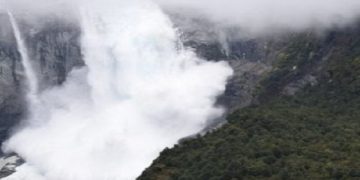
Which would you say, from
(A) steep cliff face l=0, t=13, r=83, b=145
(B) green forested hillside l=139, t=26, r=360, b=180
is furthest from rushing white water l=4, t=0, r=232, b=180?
(B) green forested hillside l=139, t=26, r=360, b=180

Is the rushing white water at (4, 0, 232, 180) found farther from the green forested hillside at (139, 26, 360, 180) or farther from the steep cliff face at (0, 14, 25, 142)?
the green forested hillside at (139, 26, 360, 180)

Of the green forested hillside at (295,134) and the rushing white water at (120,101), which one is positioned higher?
the rushing white water at (120,101)

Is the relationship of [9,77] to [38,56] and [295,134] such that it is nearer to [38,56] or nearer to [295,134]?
[38,56]

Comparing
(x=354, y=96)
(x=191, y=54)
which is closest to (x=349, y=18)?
(x=354, y=96)

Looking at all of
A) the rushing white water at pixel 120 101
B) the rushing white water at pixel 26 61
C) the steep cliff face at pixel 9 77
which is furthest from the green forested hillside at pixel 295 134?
the steep cliff face at pixel 9 77

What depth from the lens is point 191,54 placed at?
16388 cm

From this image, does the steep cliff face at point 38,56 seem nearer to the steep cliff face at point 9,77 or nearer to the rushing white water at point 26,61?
the steep cliff face at point 9,77

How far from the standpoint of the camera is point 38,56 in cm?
16688

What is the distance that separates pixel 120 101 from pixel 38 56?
47.9 ft

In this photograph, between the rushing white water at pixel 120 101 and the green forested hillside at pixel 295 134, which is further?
the rushing white water at pixel 120 101

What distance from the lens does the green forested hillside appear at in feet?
334

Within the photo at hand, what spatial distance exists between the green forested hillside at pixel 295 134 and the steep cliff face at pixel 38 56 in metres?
36.5

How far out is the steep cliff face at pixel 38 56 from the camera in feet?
544

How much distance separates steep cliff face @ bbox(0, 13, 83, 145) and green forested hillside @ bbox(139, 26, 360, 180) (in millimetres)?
36535
